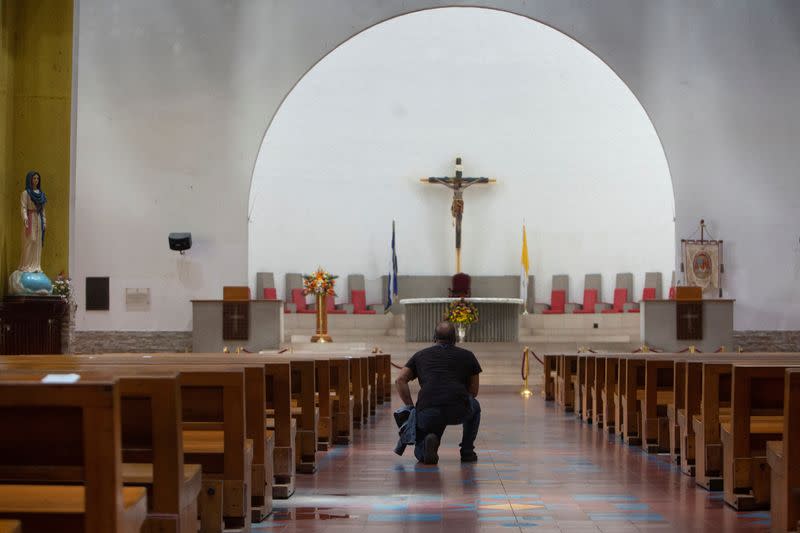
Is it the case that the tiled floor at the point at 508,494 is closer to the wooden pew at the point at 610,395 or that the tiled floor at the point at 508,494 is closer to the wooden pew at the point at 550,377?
the wooden pew at the point at 610,395

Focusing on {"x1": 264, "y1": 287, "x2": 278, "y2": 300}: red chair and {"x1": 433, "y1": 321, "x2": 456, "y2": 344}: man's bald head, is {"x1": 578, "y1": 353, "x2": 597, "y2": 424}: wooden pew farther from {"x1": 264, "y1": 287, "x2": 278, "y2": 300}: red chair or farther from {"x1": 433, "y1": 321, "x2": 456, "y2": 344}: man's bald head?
{"x1": 264, "y1": 287, "x2": 278, "y2": 300}: red chair

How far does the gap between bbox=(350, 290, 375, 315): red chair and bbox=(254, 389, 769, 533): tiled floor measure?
35.8 feet

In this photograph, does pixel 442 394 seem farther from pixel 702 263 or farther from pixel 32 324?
pixel 702 263

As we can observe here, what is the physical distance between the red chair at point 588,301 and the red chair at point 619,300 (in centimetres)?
30

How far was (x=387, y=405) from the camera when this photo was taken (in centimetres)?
1170

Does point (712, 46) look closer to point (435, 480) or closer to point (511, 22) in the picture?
point (511, 22)

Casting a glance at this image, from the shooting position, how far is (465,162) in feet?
64.3

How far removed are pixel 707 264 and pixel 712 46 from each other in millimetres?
3643

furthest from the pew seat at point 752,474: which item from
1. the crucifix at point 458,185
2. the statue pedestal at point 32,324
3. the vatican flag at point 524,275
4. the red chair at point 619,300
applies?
the crucifix at point 458,185

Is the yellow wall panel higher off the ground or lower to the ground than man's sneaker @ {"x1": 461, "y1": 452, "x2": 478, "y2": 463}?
higher

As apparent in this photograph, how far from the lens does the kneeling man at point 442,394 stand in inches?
244

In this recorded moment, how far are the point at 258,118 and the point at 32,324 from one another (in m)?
5.66

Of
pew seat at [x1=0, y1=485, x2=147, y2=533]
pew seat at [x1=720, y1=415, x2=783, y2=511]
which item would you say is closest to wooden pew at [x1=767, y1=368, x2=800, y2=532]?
pew seat at [x1=720, y1=415, x2=783, y2=511]

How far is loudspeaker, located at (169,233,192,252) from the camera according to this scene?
52.1 ft
